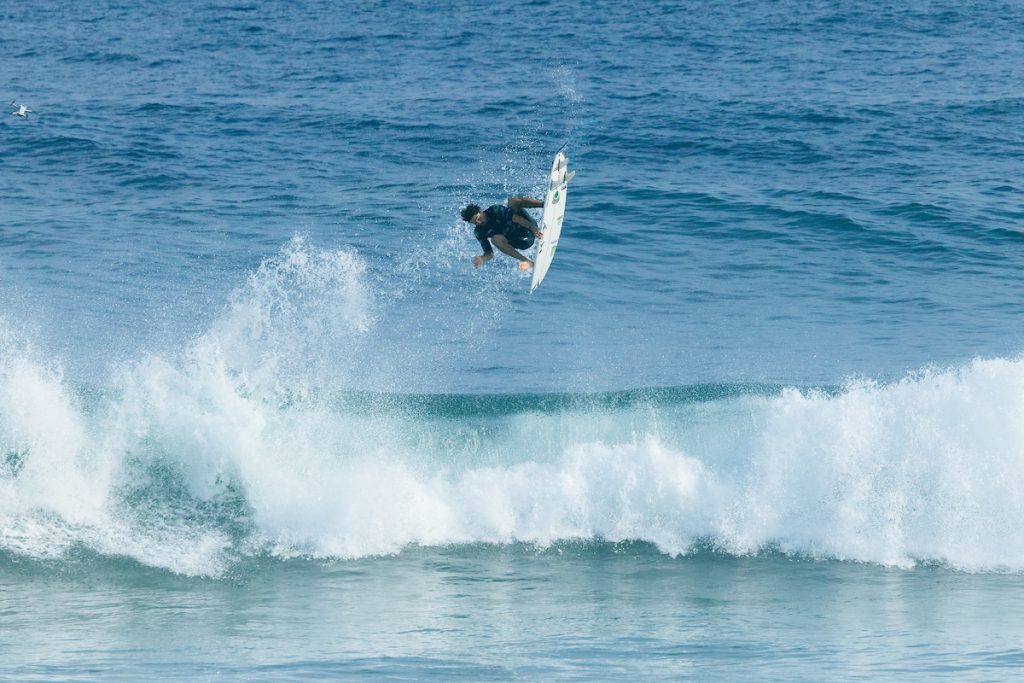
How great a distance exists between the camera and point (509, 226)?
1281 cm

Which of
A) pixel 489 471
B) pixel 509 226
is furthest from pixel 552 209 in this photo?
pixel 489 471

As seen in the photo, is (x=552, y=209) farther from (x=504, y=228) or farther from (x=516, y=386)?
(x=516, y=386)

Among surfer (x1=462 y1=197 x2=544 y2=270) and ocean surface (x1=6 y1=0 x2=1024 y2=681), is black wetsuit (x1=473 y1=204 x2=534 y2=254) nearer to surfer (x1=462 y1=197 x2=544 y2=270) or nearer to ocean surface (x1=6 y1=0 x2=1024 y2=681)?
surfer (x1=462 y1=197 x2=544 y2=270)

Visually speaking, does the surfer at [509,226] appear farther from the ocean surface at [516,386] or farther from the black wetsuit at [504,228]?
the ocean surface at [516,386]

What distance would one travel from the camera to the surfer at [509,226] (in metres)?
12.7

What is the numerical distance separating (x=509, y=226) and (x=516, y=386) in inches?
156

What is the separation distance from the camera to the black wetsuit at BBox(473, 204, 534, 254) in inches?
503

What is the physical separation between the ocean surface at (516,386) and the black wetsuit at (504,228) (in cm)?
273

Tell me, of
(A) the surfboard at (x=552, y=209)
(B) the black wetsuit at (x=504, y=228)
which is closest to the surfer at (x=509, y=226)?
(B) the black wetsuit at (x=504, y=228)

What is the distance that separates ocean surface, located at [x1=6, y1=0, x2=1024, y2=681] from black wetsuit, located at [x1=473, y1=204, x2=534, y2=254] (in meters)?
2.73

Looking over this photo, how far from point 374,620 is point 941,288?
13.0m

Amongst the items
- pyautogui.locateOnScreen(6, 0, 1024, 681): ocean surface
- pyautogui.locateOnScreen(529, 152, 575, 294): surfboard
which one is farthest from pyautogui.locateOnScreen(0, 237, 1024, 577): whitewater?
pyautogui.locateOnScreen(529, 152, 575, 294): surfboard

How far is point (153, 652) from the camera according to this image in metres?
10.3

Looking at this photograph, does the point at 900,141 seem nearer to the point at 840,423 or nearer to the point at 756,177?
the point at 756,177
